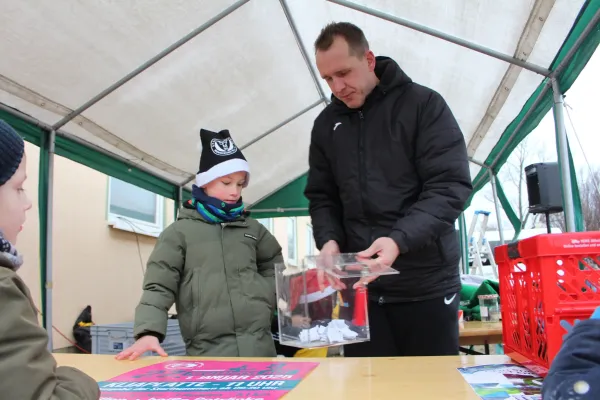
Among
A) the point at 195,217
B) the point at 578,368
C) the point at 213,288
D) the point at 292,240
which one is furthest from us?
the point at 292,240

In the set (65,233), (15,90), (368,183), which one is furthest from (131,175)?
(368,183)

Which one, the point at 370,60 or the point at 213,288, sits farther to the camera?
the point at 213,288

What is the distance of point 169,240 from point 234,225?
0.24 meters

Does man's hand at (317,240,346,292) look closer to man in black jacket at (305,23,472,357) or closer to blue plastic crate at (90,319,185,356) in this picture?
man in black jacket at (305,23,472,357)

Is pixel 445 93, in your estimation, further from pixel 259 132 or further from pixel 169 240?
pixel 169 240

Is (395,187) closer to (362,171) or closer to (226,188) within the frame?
(362,171)

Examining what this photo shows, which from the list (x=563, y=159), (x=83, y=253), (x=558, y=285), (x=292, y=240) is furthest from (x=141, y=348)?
(x=292, y=240)

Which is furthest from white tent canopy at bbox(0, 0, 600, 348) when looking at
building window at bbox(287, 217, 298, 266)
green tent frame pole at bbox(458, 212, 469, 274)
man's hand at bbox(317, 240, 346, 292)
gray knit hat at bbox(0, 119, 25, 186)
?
Answer: building window at bbox(287, 217, 298, 266)

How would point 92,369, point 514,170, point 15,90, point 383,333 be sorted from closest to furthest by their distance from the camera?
point 92,369
point 383,333
point 15,90
point 514,170

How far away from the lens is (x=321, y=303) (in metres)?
1.26

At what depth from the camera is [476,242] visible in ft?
21.4

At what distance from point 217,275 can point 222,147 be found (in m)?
0.53

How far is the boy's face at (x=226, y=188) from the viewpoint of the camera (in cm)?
188

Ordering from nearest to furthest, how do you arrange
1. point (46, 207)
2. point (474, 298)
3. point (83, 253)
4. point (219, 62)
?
point (46, 207)
point (474, 298)
point (219, 62)
point (83, 253)
